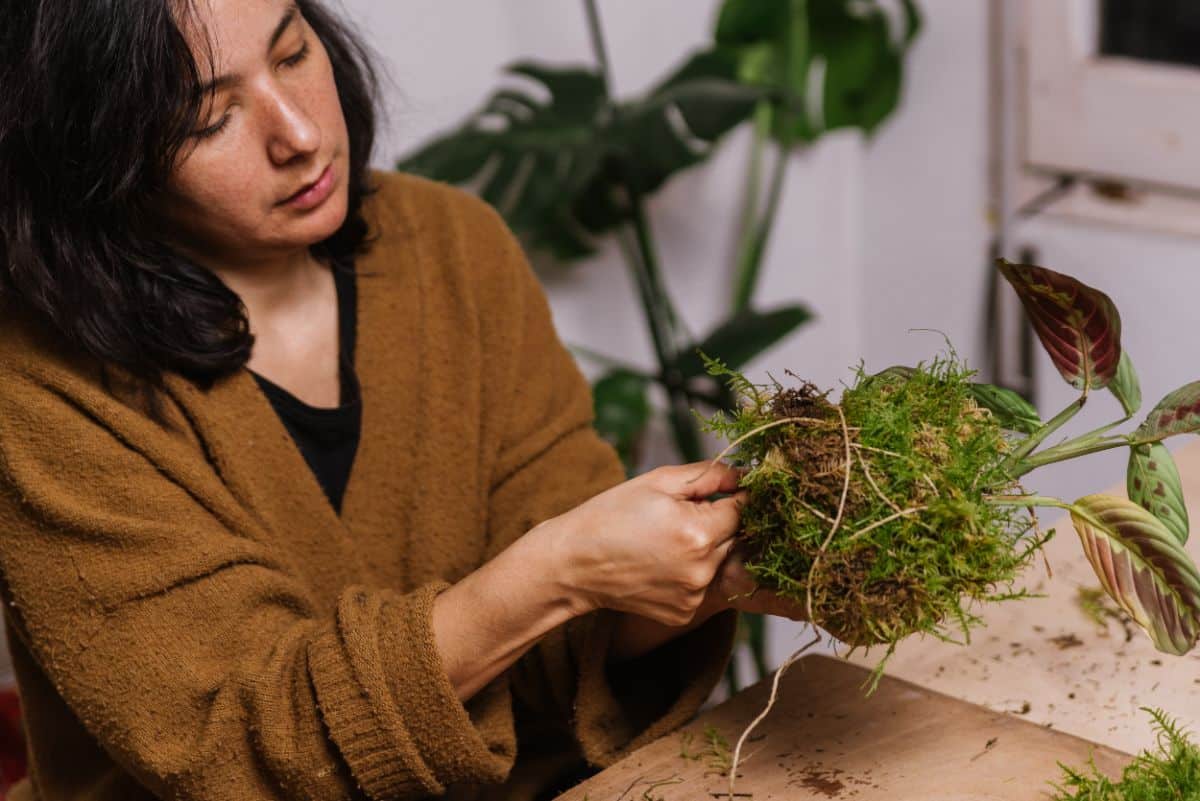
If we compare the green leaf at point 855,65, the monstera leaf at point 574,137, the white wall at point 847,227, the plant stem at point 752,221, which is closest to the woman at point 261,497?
the monstera leaf at point 574,137

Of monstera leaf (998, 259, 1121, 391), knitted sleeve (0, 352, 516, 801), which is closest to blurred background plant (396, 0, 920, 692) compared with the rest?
knitted sleeve (0, 352, 516, 801)

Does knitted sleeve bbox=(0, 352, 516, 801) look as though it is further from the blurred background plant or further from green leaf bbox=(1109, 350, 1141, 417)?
the blurred background plant

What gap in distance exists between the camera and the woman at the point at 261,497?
1.00 metres

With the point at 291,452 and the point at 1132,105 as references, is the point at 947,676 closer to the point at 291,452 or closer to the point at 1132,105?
the point at 291,452

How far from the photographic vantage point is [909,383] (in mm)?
891

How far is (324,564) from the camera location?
3.98 feet

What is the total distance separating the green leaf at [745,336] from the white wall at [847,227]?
287mm

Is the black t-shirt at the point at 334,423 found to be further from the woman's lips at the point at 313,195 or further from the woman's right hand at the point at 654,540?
the woman's right hand at the point at 654,540

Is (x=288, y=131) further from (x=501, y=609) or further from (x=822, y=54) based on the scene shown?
(x=822, y=54)

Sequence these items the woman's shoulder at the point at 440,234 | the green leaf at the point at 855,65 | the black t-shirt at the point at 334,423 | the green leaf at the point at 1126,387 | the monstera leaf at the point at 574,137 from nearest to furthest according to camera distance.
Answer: the green leaf at the point at 1126,387 < the black t-shirt at the point at 334,423 < the woman's shoulder at the point at 440,234 < the monstera leaf at the point at 574,137 < the green leaf at the point at 855,65

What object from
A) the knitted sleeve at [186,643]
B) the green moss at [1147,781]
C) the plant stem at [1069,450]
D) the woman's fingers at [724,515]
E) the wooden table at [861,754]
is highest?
the plant stem at [1069,450]

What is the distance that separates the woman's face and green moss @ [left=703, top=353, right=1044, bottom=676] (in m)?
0.44

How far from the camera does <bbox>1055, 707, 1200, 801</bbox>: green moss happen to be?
860 mm

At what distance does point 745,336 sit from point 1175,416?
3.17ft
